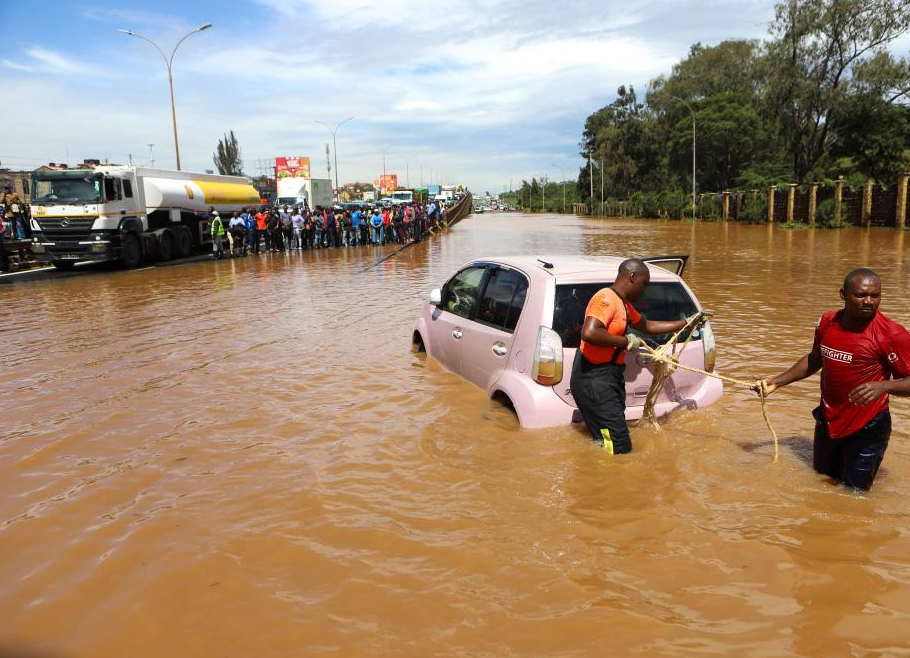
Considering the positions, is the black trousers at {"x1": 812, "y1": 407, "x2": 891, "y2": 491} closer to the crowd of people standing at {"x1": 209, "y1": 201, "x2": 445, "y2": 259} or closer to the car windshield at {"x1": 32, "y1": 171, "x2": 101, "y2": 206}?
the car windshield at {"x1": 32, "y1": 171, "x2": 101, "y2": 206}

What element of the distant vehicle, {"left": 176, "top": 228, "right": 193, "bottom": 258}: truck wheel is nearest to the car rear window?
{"left": 176, "top": 228, "right": 193, "bottom": 258}: truck wheel

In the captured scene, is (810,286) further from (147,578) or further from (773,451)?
(147,578)

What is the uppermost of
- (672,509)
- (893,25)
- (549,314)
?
(893,25)

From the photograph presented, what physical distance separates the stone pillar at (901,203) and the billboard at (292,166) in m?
80.3

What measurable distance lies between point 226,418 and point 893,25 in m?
49.4

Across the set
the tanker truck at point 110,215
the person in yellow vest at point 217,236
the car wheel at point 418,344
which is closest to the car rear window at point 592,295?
the car wheel at point 418,344

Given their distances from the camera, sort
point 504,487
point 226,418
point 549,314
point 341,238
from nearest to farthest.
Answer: point 504,487 < point 549,314 < point 226,418 < point 341,238

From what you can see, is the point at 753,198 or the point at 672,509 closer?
the point at 672,509

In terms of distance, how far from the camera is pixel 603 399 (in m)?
4.41

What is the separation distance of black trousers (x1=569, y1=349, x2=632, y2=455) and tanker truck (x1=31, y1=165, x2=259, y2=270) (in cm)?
1870

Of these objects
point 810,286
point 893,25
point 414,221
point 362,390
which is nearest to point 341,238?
point 414,221

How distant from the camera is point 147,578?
3461 millimetres

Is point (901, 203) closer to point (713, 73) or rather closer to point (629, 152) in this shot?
point (713, 73)

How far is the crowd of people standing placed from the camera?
1011 inches
